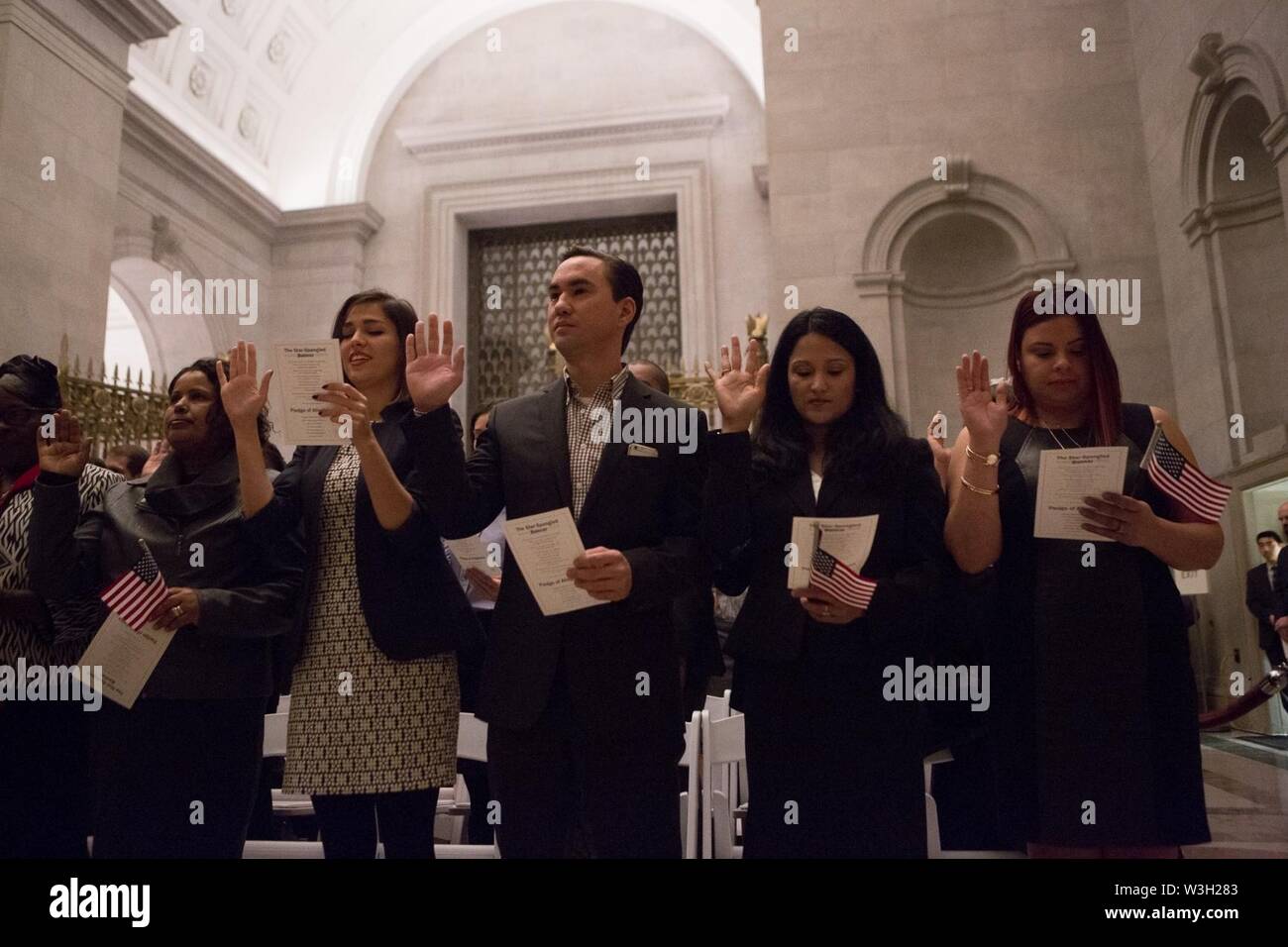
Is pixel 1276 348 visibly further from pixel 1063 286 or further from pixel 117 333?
pixel 117 333

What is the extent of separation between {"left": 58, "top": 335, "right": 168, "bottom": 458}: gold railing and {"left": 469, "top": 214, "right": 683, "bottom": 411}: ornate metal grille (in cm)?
544

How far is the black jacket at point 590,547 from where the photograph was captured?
2.47 metres

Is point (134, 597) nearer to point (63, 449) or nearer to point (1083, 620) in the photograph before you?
A: point (63, 449)

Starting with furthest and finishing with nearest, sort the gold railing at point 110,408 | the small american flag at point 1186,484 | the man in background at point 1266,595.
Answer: the gold railing at point 110,408 < the man in background at point 1266,595 < the small american flag at point 1186,484

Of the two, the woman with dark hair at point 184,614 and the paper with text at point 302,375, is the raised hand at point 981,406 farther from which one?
the woman with dark hair at point 184,614

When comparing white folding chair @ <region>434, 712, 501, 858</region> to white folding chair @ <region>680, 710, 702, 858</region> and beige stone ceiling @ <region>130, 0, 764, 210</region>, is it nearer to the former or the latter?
white folding chair @ <region>680, 710, 702, 858</region>

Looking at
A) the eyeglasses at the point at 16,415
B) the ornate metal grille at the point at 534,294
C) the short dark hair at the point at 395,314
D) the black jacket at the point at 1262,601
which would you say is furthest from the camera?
the ornate metal grille at the point at 534,294

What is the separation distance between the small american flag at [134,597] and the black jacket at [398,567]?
0.31 m

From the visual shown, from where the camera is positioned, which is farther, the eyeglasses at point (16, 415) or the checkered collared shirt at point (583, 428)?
the eyeglasses at point (16, 415)

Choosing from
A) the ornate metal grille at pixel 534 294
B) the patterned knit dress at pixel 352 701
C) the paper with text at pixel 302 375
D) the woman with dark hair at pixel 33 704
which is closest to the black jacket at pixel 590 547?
the patterned knit dress at pixel 352 701

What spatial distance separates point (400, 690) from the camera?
2729mm

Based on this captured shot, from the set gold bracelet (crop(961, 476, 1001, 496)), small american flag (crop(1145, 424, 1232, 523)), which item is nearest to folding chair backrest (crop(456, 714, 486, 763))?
gold bracelet (crop(961, 476, 1001, 496))

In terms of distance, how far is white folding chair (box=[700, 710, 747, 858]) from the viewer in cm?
351
